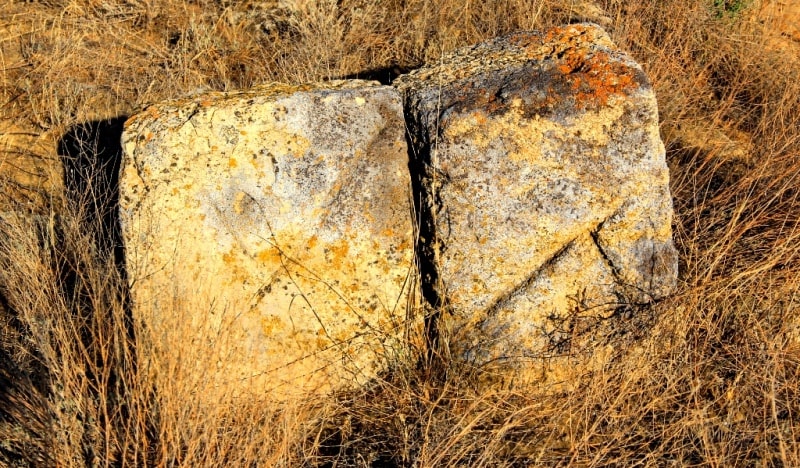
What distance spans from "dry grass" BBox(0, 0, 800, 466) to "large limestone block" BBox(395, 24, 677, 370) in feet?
0.51

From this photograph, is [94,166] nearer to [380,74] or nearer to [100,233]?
[100,233]

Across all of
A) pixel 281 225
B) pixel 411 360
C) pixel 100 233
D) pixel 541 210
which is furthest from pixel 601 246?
pixel 100 233

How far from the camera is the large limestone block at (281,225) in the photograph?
236cm

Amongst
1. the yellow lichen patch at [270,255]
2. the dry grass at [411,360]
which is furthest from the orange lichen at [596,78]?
the yellow lichen patch at [270,255]

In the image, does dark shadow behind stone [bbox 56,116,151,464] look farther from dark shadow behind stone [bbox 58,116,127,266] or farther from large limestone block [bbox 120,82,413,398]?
large limestone block [bbox 120,82,413,398]

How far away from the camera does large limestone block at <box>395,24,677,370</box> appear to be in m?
2.38

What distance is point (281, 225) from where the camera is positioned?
2.38 meters

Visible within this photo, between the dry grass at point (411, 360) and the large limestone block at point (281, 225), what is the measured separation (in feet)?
0.50

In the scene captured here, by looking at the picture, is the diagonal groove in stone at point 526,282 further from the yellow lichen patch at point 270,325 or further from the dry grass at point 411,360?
the yellow lichen patch at point 270,325

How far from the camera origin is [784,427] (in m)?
2.30

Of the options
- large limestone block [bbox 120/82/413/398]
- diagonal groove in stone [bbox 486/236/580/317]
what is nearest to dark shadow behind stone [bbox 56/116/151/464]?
large limestone block [bbox 120/82/413/398]

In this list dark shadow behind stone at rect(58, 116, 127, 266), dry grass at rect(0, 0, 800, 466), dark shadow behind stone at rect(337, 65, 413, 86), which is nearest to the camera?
dry grass at rect(0, 0, 800, 466)

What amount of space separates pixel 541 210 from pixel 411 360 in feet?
2.19

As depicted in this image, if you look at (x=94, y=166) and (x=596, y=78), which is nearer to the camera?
(x=596, y=78)
